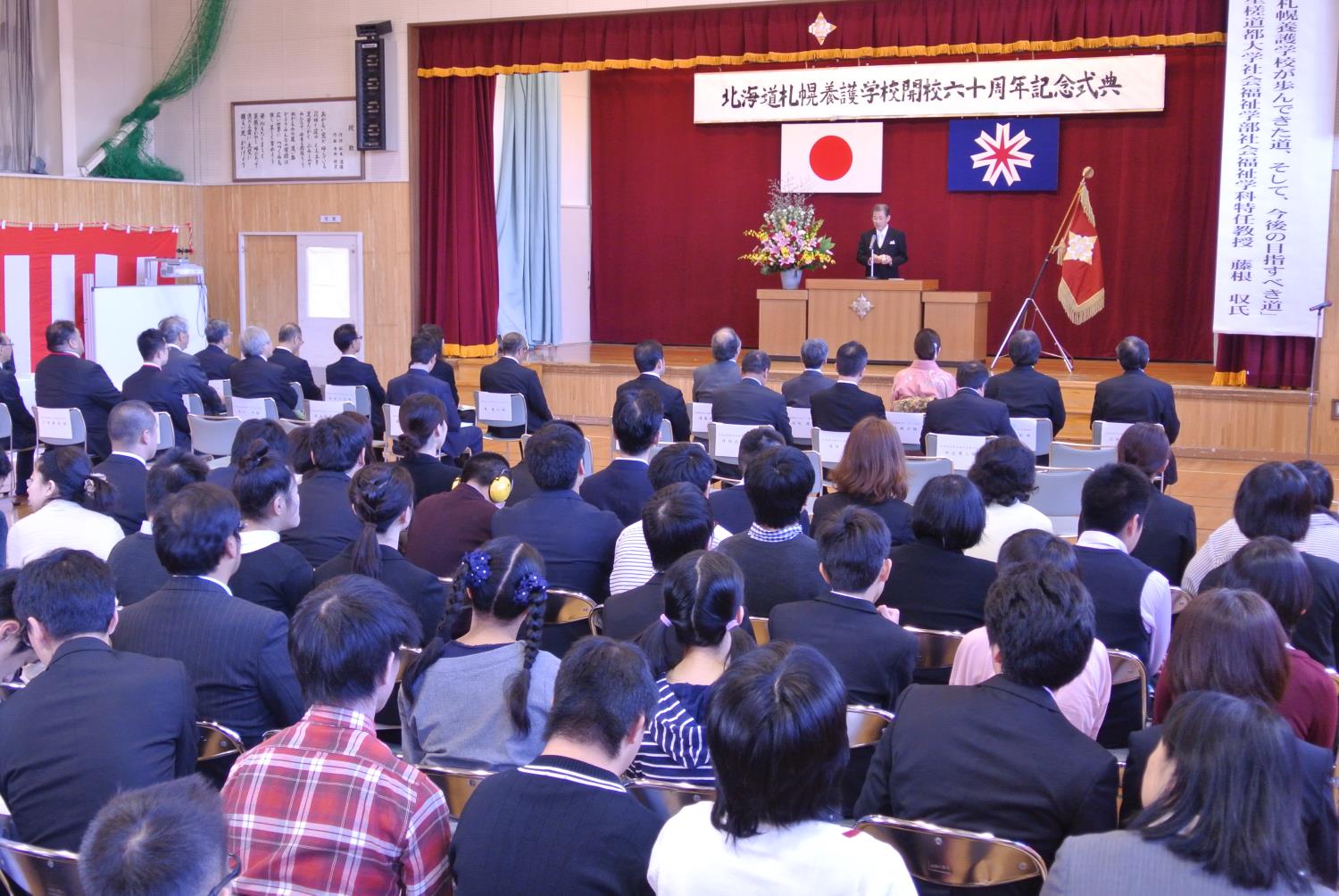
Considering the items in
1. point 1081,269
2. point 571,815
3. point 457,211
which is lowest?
point 571,815

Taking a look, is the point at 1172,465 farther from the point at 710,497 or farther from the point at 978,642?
the point at 978,642

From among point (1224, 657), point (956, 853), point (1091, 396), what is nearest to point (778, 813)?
point (956, 853)

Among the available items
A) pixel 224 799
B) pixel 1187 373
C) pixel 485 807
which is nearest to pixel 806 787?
pixel 485 807

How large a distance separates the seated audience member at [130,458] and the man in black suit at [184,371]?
7.62 feet

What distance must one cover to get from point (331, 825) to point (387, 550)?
151cm

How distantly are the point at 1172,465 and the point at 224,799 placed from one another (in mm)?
5377

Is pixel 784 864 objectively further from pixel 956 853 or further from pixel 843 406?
pixel 843 406

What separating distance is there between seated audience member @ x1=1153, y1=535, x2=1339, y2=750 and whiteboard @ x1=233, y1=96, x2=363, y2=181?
382 inches

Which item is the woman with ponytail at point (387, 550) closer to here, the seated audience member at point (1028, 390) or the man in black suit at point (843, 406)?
the man in black suit at point (843, 406)

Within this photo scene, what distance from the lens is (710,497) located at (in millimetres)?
4371

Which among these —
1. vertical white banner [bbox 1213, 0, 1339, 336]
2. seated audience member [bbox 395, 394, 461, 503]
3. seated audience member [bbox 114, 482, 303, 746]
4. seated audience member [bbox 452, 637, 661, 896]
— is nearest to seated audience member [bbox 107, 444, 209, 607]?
seated audience member [bbox 114, 482, 303, 746]

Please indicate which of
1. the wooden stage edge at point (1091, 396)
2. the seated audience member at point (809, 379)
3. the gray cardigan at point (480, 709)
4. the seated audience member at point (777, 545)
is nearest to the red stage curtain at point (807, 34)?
the wooden stage edge at point (1091, 396)

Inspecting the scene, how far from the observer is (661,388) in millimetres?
6984

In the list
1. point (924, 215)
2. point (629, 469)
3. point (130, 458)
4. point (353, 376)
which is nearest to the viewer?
point (629, 469)
